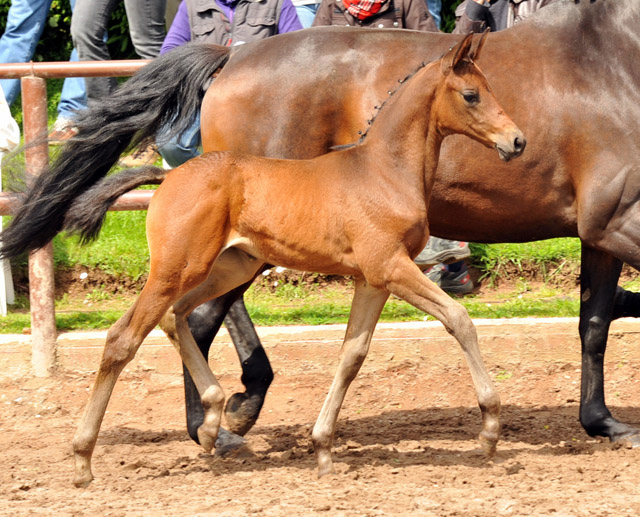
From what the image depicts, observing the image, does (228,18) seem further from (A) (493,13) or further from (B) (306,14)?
(A) (493,13)

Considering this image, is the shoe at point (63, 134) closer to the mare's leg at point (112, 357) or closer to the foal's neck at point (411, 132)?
the mare's leg at point (112, 357)

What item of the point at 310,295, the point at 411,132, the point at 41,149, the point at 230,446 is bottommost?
the point at 310,295

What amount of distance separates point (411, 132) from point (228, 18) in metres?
2.01

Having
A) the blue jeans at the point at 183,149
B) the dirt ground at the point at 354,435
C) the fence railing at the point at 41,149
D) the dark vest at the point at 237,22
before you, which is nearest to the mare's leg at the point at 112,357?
the dirt ground at the point at 354,435

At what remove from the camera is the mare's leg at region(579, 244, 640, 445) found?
4688 mm

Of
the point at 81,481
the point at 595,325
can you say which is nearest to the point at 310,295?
the point at 595,325

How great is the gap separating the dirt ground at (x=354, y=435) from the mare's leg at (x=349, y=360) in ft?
0.45

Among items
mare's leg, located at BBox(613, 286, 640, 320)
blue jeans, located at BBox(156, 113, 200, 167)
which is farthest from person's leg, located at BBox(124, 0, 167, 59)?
mare's leg, located at BBox(613, 286, 640, 320)

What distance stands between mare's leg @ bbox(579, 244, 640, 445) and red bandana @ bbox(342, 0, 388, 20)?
5.72ft

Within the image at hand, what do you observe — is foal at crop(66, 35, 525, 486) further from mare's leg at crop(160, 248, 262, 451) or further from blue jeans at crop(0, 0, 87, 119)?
blue jeans at crop(0, 0, 87, 119)

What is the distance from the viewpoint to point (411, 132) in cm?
398

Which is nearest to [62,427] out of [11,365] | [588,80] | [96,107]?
[11,365]

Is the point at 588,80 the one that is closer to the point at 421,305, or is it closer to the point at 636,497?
the point at 421,305

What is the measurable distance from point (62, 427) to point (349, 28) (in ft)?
7.90
